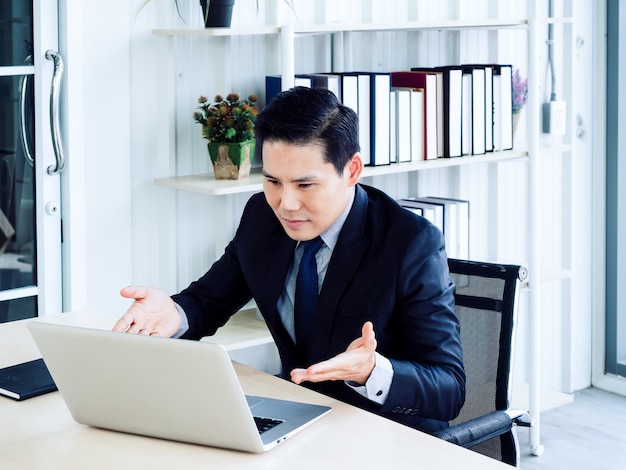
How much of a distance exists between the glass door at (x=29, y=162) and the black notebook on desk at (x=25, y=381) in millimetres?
952

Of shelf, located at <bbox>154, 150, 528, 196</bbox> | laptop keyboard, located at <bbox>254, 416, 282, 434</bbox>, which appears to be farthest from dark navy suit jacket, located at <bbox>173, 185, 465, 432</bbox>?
shelf, located at <bbox>154, 150, 528, 196</bbox>

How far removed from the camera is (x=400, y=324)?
1.98m

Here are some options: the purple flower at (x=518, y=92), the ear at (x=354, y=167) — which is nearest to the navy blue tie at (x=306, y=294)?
the ear at (x=354, y=167)

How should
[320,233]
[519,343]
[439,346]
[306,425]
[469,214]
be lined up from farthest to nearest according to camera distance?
[519,343] → [469,214] → [320,233] → [439,346] → [306,425]

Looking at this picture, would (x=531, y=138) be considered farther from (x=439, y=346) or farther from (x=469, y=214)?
(x=439, y=346)

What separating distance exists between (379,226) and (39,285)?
1298mm

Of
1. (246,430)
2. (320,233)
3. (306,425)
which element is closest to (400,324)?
(320,233)

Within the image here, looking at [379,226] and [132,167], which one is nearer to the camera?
[379,226]

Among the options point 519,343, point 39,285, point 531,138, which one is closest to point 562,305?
point 519,343

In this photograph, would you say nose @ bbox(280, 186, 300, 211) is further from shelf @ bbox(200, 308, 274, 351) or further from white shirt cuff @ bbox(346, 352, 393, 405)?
shelf @ bbox(200, 308, 274, 351)

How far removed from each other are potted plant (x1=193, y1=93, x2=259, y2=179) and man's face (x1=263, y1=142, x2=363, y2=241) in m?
0.91

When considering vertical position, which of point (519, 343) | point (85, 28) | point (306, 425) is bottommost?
point (519, 343)

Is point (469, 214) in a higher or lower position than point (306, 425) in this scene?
higher

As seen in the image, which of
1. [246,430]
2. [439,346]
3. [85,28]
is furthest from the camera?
[85,28]
